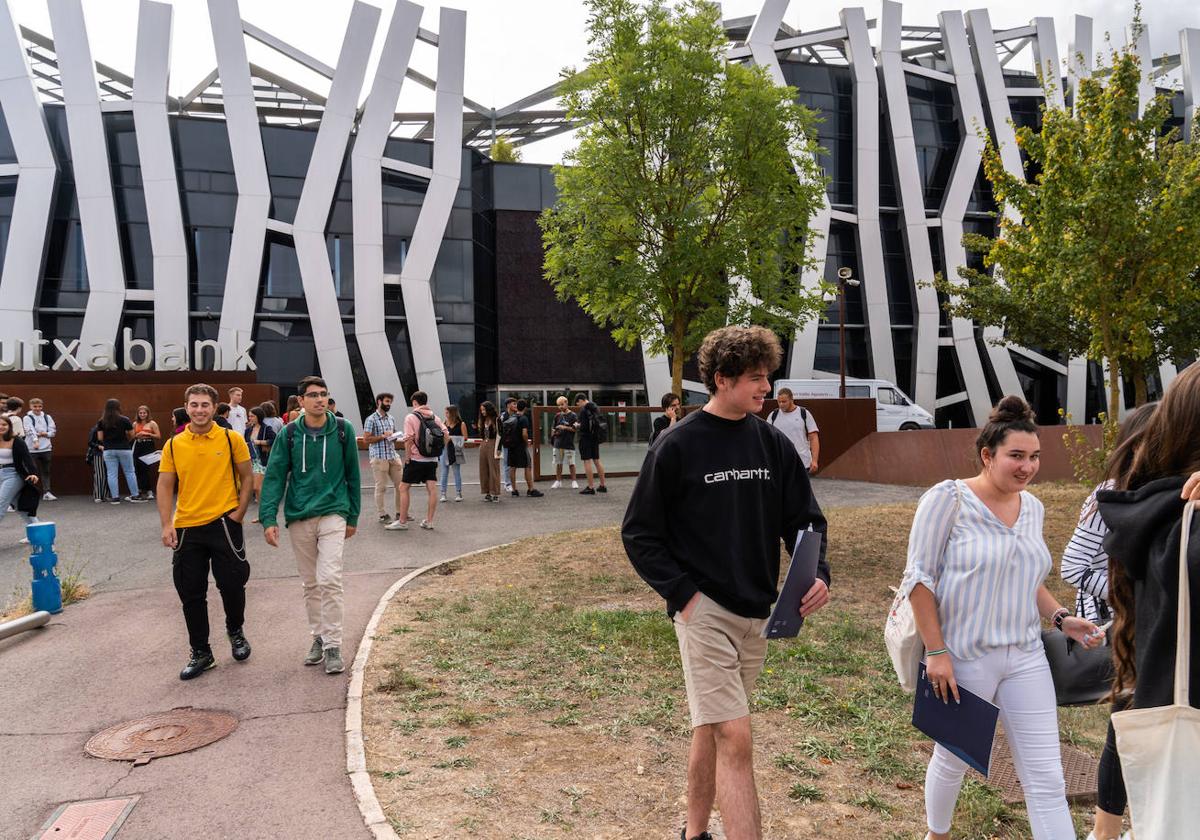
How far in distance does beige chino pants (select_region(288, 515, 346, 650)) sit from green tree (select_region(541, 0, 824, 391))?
6.77 m

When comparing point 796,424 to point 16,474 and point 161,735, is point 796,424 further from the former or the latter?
point 16,474

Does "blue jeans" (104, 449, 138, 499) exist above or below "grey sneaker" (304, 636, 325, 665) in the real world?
above

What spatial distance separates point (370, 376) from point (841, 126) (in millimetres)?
21900

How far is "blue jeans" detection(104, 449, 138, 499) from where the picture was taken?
596 inches

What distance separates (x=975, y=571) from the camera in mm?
3033

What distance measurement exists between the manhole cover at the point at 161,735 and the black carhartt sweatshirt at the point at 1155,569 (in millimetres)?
4602

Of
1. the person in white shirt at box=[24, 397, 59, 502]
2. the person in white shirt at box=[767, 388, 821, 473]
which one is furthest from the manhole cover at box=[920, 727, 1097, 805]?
the person in white shirt at box=[24, 397, 59, 502]

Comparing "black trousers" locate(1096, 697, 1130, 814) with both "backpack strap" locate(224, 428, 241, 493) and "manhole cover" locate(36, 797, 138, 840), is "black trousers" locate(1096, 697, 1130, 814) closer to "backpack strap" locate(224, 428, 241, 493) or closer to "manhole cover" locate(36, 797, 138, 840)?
"manhole cover" locate(36, 797, 138, 840)

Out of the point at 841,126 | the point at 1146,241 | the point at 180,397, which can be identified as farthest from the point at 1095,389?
the point at 180,397

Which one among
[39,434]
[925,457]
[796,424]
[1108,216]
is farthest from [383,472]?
[925,457]

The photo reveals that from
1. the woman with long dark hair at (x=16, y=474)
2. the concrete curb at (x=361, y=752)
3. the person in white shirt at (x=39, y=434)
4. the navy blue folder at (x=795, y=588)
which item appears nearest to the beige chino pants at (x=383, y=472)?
the woman with long dark hair at (x=16, y=474)

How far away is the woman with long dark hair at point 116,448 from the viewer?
15070 millimetres

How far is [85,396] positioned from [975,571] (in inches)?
736

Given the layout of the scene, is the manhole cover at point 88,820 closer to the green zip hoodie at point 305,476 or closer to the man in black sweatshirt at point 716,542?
the green zip hoodie at point 305,476
